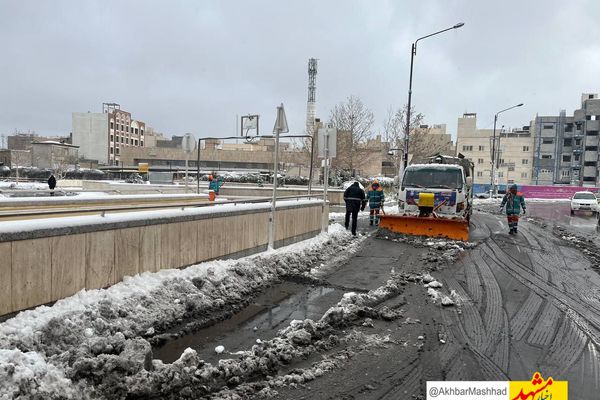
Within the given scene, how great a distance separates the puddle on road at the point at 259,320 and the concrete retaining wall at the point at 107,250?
1.36 meters

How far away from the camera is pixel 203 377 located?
4.34 metres

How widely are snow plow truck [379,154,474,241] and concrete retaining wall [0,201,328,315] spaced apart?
684 centimetres

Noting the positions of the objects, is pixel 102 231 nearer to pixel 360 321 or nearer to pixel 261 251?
pixel 360 321

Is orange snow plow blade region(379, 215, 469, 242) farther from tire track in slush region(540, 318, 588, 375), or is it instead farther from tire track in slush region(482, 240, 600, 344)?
tire track in slush region(540, 318, 588, 375)

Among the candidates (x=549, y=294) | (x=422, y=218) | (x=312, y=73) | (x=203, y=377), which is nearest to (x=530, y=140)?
(x=312, y=73)

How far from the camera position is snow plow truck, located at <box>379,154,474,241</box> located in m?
14.5

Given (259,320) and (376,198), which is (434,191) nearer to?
(376,198)

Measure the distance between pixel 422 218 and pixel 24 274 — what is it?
39.4ft

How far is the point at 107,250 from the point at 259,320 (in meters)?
2.21

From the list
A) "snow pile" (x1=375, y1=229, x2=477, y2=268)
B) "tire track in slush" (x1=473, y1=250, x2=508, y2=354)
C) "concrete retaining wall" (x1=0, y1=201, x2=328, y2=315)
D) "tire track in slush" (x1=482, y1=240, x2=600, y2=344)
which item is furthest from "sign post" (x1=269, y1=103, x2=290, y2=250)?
"tire track in slush" (x1=482, y1=240, x2=600, y2=344)

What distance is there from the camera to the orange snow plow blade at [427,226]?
14.3 meters

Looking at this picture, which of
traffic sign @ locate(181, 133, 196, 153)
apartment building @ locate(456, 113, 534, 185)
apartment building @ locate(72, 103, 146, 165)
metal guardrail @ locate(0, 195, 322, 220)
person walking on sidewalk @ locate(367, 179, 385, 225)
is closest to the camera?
metal guardrail @ locate(0, 195, 322, 220)

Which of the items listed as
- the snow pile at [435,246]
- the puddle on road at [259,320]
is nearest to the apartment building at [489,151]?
the snow pile at [435,246]

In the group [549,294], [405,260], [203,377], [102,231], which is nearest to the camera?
[203,377]
